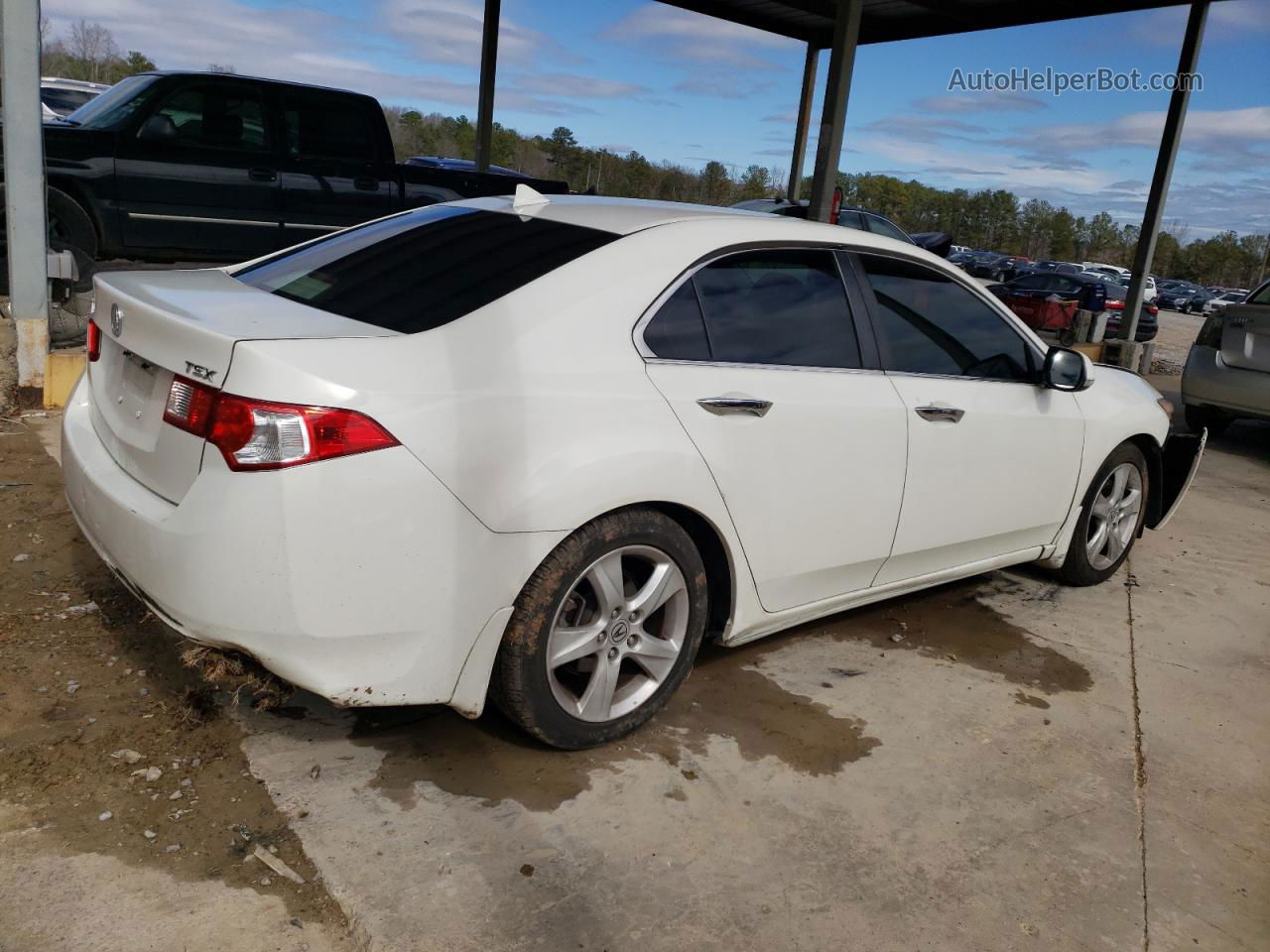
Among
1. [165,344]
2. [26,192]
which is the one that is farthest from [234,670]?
[26,192]

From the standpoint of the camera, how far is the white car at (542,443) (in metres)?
2.44

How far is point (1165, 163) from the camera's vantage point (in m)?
12.3

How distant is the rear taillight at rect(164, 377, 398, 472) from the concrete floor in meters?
0.94

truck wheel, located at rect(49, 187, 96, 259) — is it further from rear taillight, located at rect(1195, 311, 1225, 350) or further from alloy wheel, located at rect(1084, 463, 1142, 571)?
rear taillight, located at rect(1195, 311, 1225, 350)

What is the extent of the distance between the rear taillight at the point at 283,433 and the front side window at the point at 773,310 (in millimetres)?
935

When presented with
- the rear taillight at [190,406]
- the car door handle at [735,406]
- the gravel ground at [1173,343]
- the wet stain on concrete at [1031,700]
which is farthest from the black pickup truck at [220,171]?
the gravel ground at [1173,343]

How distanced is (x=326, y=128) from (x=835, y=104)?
529 cm

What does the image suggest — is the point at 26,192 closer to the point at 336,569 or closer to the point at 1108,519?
the point at 336,569

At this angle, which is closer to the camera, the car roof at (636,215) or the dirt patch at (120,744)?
the dirt patch at (120,744)

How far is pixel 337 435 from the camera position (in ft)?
7.86

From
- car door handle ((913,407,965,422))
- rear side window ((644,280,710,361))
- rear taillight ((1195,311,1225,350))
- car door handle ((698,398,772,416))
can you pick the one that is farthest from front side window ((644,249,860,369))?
rear taillight ((1195,311,1225,350))

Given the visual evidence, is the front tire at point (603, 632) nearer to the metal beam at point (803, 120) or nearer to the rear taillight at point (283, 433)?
the rear taillight at point (283, 433)

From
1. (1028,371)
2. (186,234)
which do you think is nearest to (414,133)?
(186,234)

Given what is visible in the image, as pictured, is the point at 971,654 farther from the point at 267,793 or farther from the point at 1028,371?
the point at 267,793
